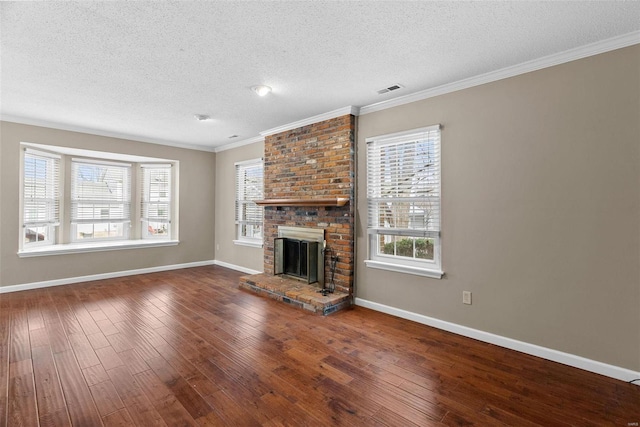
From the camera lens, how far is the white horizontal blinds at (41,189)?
15.3ft

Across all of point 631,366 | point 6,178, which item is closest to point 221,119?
point 6,178

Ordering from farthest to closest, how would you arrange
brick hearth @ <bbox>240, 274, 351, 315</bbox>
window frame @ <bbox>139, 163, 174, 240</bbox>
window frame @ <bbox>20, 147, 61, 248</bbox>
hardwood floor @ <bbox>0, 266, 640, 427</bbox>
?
window frame @ <bbox>139, 163, 174, 240</bbox> < window frame @ <bbox>20, 147, 61, 248</bbox> < brick hearth @ <bbox>240, 274, 351, 315</bbox> < hardwood floor @ <bbox>0, 266, 640, 427</bbox>

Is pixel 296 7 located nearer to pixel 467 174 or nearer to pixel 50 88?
pixel 467 174

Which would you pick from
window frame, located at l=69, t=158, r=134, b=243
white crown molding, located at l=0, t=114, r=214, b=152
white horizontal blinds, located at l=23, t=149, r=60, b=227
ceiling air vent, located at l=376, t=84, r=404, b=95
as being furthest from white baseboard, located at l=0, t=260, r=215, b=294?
ceiling air vent, located at l=376, t=84, r=404, b=95

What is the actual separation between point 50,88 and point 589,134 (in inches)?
206

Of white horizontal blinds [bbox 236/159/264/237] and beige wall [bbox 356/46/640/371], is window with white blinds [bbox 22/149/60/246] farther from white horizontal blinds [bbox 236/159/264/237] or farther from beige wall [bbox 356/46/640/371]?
beige wall [bbox 356/46/640/371]

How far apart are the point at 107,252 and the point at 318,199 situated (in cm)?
409

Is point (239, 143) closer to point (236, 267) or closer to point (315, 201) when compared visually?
point (236, 267)

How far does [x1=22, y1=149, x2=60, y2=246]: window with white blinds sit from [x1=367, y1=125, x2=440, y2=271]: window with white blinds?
5.25 metres

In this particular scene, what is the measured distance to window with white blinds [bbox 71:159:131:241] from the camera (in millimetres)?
5438

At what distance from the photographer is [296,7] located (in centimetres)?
195

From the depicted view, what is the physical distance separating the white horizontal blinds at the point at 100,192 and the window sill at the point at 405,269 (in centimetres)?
512

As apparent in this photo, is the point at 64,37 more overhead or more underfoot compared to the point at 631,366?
more overhead

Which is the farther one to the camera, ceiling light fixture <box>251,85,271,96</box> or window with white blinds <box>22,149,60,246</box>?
window with white blinds <box>22,149,60,246</box>
